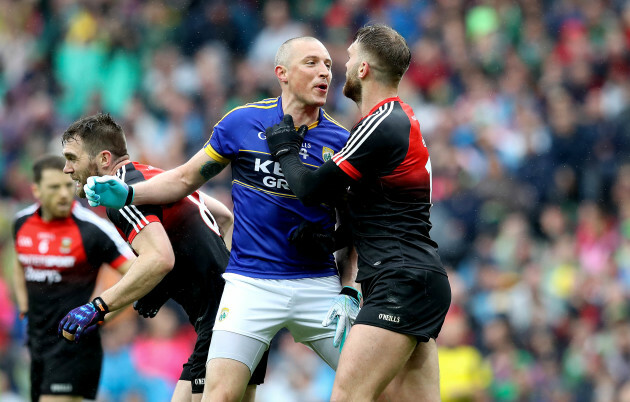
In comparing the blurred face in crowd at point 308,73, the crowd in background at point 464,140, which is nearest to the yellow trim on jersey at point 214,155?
the blurred face in crowd at point 308,73

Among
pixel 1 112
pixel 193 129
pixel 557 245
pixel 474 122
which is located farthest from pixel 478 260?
pixel 1 112

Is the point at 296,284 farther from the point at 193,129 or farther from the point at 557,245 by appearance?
the point at 193,129

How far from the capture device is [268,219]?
603 centimetres

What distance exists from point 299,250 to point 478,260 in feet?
21.0

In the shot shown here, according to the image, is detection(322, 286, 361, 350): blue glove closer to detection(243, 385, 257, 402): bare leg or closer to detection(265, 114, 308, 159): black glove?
detection(243, 385, 257, 402): bare leg

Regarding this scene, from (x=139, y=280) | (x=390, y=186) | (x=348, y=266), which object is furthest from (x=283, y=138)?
(x=139, y=280)

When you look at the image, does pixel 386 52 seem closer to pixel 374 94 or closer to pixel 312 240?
pixel 374 94

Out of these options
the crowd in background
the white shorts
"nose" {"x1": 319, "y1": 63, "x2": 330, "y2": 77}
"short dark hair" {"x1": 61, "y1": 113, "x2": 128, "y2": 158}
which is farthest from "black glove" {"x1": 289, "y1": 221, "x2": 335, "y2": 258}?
the crowd in background

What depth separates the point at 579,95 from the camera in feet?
41.4

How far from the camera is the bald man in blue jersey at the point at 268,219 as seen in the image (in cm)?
591

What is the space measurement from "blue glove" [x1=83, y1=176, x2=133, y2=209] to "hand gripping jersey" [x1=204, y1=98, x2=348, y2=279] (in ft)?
2.01

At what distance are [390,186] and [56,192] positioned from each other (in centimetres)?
353

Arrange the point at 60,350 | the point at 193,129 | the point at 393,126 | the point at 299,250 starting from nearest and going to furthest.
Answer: the point at 393,126 → the point at 299,250 → the point at 60,350 → the point at 193,129

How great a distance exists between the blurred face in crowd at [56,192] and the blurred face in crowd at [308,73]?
2707 mm
